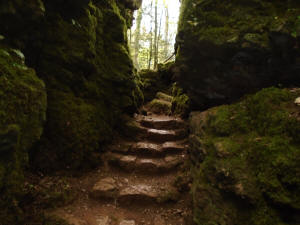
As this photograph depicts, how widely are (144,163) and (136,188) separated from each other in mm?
1003

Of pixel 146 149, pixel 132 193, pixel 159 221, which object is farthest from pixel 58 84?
pixel 159 221

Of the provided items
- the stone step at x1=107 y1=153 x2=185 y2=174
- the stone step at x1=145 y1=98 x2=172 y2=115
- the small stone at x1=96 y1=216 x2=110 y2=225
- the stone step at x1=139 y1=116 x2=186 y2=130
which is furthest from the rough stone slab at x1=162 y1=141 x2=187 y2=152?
the stone step at x1=145 y1=98 x2=172 y2=115

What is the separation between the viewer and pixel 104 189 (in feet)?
15.6

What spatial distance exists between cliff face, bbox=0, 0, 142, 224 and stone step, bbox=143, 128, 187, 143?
138 cm

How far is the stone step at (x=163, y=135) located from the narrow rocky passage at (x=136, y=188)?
0.08 m

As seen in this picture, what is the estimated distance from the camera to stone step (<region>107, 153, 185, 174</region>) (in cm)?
571

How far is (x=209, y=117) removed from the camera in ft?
15.2

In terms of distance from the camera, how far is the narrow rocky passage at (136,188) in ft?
13.6

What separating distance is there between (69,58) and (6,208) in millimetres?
3850

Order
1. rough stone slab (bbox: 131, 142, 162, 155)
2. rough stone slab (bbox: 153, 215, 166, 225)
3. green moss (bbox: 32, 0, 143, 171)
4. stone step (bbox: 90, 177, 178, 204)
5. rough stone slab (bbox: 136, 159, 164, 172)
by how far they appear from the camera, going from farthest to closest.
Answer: rough stone slab (bbox: 131, 142, 162, 155) < rough stone slab (bbox: 136, 159, 164, 172) < green moss (bbox: 32, 0, 143, 171) < stone step (bbox: 90, 177, 178, 204) < rough stone slab (bbox: 153, 215, 166, 225)

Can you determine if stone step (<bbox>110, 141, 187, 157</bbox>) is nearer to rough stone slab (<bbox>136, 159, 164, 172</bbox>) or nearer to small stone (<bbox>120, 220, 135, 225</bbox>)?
rough stone slab (<bbox>136, 159, 164, 172</bbox>)

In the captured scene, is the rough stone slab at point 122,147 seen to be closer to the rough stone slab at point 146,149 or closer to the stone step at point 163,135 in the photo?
the rough stone slab at point 146,149

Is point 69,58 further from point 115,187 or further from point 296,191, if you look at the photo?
point 296,191

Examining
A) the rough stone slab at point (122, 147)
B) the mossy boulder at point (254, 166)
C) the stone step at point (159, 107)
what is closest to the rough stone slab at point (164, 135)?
the rough stone slab at point (122, 147)
